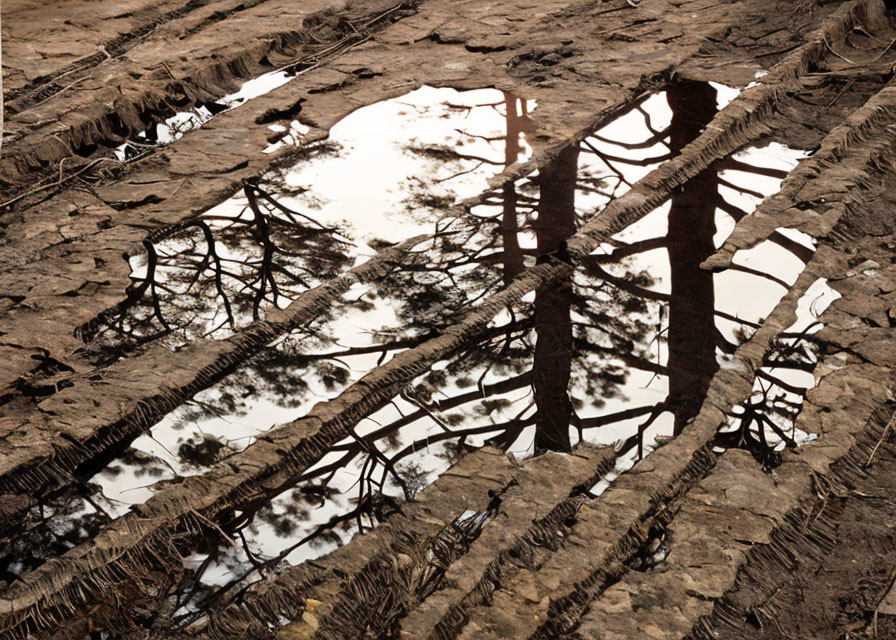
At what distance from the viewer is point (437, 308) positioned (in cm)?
371

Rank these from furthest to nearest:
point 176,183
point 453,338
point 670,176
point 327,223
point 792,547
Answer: point 176,183, point 670,176, point 327,223, point 453,338, point 792,547

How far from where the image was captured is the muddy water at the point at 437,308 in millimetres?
2988

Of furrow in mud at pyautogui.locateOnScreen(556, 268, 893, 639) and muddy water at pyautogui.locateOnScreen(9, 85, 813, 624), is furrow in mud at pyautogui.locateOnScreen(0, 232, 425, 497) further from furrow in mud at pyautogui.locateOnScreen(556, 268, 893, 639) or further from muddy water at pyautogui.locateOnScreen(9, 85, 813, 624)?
furrow in mud at pyautogui.locateOnScreen(556, 268, 893, 639)

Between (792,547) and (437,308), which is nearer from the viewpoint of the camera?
(792,547)

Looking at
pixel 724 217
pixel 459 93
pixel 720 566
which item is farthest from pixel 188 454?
pixel 459 93

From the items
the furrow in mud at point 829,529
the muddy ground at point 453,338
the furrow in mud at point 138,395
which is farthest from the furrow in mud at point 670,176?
the furrow in mud at point 829,529

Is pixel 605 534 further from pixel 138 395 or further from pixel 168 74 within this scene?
pixel 168 74

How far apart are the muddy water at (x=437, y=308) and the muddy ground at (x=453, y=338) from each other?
0.01m

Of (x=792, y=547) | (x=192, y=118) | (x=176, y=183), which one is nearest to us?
(x=792, y=547)

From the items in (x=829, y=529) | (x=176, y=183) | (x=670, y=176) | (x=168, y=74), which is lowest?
(x=829, y=529)

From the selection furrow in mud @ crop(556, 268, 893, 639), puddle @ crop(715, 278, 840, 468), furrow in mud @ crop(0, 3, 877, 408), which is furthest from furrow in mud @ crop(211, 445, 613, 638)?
Result: furrow in mud @ crop(0, 3, 877, 408)

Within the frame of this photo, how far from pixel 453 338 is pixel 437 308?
232 mm

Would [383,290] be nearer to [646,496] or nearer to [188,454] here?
[188,454]

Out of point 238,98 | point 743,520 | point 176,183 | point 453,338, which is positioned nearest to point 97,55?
point 238,98
